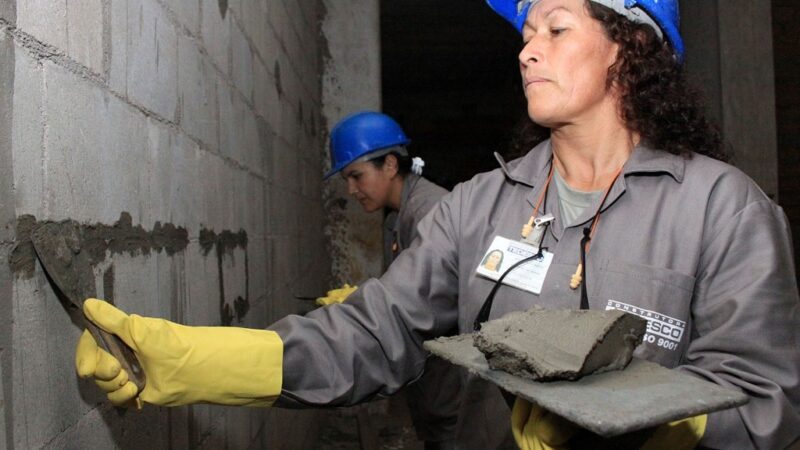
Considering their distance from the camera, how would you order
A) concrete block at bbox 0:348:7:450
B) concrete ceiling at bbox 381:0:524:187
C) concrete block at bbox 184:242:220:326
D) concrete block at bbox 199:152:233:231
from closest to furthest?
concrete block at bbox 0:348:7:450
concrete block at bbox 184:242:220:326
concrete block at bbox 199:152:233:231
concrete ceiling at bbox 381:0:524:187

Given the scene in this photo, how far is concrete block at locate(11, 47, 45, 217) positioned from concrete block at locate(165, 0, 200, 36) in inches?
31.6

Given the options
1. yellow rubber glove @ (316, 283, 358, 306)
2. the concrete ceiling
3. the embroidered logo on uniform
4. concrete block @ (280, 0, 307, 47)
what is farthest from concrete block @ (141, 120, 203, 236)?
the concrete ceiling

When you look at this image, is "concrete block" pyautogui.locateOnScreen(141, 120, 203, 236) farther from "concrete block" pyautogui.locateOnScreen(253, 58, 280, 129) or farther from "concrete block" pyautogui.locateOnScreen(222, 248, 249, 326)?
"concrete block" pyautogui.locateOnScreen(253, 58, 280, 129)

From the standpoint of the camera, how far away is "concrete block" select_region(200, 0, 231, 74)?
87.0 inches

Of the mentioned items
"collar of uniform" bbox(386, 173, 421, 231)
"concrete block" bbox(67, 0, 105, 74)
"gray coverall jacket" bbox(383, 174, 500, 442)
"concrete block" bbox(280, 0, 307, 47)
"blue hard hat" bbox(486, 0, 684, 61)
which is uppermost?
"concrete block" bbox(280, 0, 307, 47)

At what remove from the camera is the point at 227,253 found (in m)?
2.50

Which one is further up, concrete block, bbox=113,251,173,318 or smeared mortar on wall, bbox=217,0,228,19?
smeared mortar on wall, bbox=217,0,228,19

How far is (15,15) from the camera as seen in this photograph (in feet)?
3.44

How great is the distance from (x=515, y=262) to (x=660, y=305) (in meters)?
0.35

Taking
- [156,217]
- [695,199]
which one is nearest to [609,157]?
[695,199]

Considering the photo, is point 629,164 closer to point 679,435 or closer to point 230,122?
point 679,435

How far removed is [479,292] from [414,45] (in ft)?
28.5

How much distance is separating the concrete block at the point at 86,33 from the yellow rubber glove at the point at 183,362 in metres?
0.45

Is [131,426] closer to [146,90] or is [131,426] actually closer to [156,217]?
[156,217]
